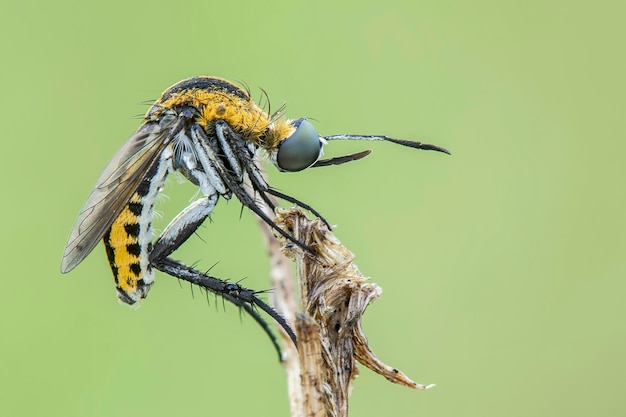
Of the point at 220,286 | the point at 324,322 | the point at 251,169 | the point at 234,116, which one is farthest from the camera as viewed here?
the point at 234,116

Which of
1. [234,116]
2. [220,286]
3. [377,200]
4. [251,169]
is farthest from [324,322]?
[377,200]

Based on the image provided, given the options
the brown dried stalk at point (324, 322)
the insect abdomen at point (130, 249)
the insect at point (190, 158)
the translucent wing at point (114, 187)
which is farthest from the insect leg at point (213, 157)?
the brown dried stalk at point (324, 322)

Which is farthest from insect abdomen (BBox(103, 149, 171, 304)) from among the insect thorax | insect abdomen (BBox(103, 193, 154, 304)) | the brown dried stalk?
the brown dried stalk

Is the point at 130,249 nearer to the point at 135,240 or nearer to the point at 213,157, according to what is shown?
the point at 135,240

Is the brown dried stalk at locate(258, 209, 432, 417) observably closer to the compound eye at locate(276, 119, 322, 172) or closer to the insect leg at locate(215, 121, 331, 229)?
the insect leg at locate(215, 121, 331, 229)

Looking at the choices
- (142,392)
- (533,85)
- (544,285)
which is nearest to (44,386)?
(142,392)

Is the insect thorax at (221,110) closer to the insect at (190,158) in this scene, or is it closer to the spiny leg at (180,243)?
Result: the insect at (190,158)
